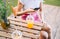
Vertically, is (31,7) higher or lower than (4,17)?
higher

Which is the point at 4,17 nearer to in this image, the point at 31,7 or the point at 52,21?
the point at 31,7

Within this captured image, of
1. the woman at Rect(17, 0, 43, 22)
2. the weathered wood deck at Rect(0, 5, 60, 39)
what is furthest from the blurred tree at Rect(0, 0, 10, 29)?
the woman at Rect(17, 0, 43, 22)

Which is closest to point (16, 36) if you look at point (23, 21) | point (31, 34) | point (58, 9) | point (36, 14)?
point (31, 34)

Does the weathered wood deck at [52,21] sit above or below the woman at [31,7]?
below

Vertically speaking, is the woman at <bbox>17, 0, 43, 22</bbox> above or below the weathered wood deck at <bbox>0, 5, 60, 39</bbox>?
above

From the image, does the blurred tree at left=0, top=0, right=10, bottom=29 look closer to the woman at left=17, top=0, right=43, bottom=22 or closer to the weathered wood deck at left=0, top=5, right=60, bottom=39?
the weathered wood deck at left=0, top=5, right=60, bottom=39

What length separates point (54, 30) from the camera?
92.0 inches

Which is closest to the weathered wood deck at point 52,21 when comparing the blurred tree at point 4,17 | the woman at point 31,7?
the blurred tree at point 4,17

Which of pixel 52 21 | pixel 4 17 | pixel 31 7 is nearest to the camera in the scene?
pixel 4 17

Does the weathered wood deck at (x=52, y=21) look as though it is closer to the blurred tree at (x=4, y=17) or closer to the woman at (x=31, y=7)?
the blurred tree at (x=4, y=17)

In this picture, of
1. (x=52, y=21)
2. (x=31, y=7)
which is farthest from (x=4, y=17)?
(x=52, y=21)

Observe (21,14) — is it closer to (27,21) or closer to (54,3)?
(27,21)

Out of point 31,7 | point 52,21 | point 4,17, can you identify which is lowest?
point 52,21

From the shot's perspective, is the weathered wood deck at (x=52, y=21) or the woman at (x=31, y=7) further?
the woman at (x=31, y=7)
